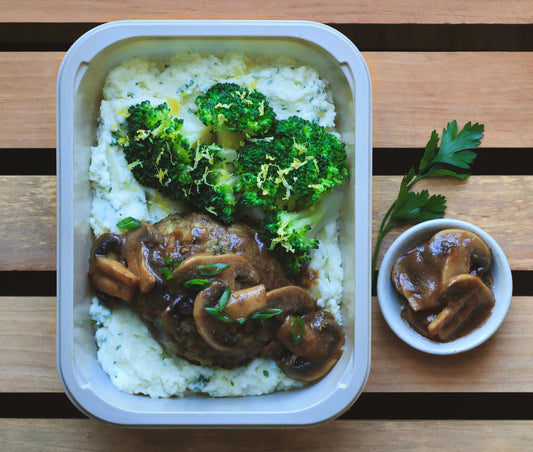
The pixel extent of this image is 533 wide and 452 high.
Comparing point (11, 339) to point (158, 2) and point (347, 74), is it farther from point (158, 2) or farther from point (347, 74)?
point (347, 74)

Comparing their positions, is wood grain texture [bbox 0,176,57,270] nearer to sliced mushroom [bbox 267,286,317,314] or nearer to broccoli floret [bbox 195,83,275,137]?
broccoli floret [bbox 195,83,275,137]

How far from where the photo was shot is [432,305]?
9.59 ft

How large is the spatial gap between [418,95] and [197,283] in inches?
65.7

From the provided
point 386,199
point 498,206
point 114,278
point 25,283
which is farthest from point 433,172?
point 25,283

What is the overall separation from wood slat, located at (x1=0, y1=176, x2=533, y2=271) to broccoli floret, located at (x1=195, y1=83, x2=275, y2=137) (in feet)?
2.61

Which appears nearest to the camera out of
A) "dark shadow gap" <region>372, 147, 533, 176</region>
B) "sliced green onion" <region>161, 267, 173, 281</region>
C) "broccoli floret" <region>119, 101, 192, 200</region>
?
"sliced green onion" <region>161, 267, 173, 281</region>

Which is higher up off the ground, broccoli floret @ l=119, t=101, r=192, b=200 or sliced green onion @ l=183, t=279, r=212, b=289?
broccoli floret @ l=119, t=101, r=192, b=200

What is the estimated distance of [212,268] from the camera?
265 centimetres

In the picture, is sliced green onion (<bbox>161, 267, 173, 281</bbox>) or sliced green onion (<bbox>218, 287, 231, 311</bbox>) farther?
sliced green onion (<bbox>161, 267, 173, 281</bbox>)

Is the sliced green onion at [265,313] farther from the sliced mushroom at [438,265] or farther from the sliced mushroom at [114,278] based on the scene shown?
the sliced mushroom at [438,265]

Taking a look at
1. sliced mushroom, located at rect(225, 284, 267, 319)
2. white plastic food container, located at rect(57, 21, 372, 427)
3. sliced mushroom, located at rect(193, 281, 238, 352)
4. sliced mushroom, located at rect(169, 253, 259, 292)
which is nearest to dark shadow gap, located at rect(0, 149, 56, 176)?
white plastic food container, located at rect(57, 21, 372, 427)

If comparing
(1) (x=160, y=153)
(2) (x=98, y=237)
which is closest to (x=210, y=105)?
(1) (x=160, y=153)

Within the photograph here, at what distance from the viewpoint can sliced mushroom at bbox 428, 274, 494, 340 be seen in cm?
286

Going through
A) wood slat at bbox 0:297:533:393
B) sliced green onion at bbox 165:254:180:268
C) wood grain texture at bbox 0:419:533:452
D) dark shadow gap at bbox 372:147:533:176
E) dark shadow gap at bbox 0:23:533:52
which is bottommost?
wood grain texture at bbox 0:419:533:452
